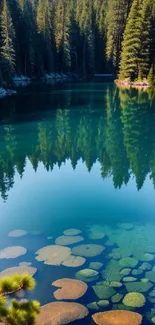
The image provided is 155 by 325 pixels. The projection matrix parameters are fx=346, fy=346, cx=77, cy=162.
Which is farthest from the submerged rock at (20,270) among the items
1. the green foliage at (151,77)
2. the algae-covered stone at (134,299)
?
the green foliage at (151,77)

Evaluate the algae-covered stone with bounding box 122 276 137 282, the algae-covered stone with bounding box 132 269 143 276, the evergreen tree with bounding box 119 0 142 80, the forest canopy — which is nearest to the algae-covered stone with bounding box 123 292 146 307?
the algae-covered stone with bounding box 122 276 137 282

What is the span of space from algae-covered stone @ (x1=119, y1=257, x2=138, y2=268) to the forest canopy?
39.0m

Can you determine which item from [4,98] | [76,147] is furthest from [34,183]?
[4,98]

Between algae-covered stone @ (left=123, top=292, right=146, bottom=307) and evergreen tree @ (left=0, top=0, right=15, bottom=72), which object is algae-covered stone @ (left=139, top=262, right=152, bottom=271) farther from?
evergreen tree @ (left=0, top=0, right=15, bottom=72)

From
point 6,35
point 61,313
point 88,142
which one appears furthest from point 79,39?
point 61,313

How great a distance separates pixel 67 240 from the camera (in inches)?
371

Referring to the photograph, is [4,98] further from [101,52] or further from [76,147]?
[101,52]

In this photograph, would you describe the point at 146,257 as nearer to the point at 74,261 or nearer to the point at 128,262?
the point at 128,262

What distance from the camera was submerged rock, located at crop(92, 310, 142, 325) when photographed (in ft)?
20.4

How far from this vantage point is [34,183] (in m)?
14.6

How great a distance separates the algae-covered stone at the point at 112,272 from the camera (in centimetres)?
762

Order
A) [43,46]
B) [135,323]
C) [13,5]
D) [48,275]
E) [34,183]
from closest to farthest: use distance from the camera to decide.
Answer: [135,323] < [48,275] < [34,183] < [13,5] < [43,46]

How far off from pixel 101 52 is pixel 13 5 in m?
23.7

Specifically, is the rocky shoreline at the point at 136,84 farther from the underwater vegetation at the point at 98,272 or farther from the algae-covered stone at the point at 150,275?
the algae-covered stone at the point at 150,275
